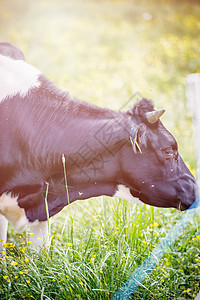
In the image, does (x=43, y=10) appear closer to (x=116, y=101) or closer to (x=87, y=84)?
(x=87, y=84)

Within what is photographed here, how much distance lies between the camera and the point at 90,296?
223 centimetres

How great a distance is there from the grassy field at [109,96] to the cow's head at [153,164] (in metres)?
0.23

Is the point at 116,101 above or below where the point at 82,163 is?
above

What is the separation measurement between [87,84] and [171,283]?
443cm

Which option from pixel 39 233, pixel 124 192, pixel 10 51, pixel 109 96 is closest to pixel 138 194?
pixel 124 192

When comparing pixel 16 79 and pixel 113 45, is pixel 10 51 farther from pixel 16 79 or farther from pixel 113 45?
pixel 113 45

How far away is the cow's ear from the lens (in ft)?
7.18

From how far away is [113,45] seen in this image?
807cm

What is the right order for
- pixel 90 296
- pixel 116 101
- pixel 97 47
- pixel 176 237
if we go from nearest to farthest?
pixel 90 296
pixel 176 237
pixel 116 101
pixel 97 47

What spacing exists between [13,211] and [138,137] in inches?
37.5

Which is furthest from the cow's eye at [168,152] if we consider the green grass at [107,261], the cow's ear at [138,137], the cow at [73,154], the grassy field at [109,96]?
the green grass at [107,261]

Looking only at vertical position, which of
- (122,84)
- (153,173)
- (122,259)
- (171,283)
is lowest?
(171,283)

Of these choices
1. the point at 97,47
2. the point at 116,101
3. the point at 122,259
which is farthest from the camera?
the point at 97,47

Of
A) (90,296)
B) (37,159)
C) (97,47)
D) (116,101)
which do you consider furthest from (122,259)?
(97,47)
